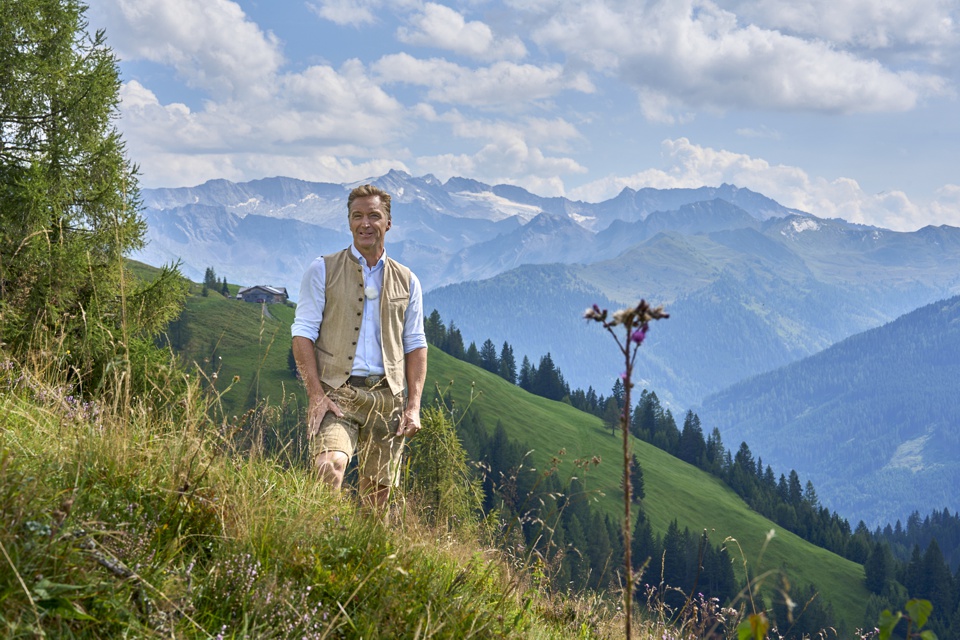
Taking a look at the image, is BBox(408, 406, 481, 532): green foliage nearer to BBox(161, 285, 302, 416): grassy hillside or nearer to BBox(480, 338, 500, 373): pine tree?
BBox(161, 285, 302, 416): grassy hillside

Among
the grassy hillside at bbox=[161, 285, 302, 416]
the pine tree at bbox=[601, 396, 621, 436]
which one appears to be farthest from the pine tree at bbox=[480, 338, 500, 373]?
the grassy hillside at bbox=[161, 285, 302, 416]

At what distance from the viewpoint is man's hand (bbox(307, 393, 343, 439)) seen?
225 inches

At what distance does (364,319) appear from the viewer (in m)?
6.23

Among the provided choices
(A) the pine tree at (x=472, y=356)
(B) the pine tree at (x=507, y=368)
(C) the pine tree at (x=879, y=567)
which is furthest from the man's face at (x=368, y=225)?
(B) the pine tree at (x=507, y=368)

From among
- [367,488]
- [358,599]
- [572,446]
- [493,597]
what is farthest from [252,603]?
[572,446]

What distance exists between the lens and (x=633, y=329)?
216 cm

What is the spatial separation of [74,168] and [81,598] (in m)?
18.3

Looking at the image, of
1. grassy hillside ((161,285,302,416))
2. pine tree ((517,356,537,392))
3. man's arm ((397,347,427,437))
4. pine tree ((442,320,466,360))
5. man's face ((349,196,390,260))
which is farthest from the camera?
pine tree ((517,356,537,392))

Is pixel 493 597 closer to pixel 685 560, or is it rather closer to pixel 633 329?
pixel 633 329

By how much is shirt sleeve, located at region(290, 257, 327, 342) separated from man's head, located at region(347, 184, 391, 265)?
1.29 feet

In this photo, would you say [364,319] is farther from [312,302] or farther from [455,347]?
[455,347]

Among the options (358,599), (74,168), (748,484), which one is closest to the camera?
(358,599)

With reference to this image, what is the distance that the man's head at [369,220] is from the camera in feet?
20.6

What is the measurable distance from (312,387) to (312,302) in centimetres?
79
